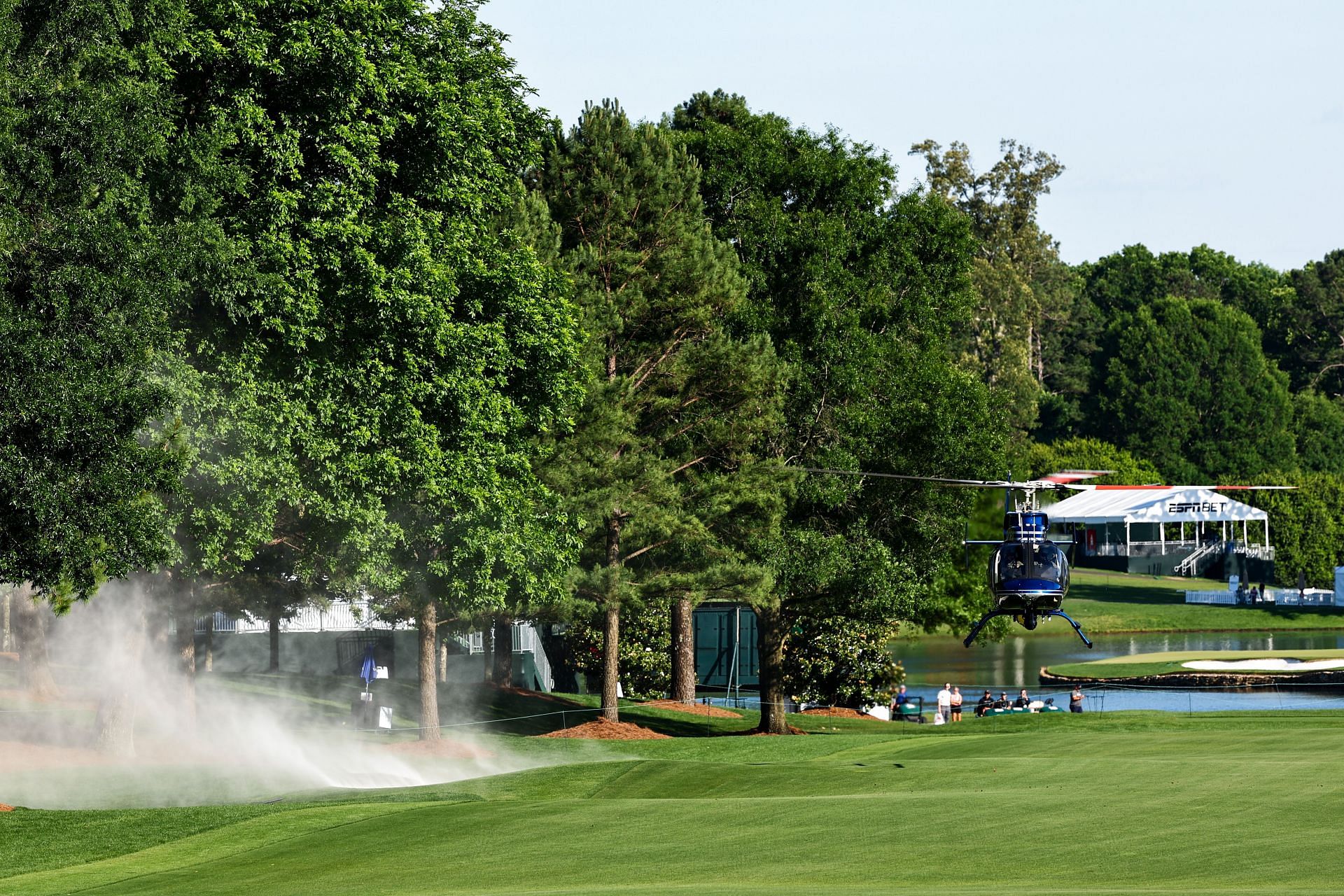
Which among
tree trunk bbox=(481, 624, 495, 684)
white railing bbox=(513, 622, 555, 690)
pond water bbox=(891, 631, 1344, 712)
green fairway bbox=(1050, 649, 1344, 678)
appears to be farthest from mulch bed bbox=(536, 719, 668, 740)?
green fairway bbox=(1050, 649, 1344, 678)

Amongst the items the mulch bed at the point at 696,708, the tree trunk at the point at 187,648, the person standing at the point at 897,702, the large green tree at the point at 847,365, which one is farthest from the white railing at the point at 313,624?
the large green tree at the point at 847,365

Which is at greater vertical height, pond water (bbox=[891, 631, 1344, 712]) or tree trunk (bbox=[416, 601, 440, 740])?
tree trunk (bbox=[416, 601, 440, 740])

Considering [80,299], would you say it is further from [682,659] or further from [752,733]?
[682,659]

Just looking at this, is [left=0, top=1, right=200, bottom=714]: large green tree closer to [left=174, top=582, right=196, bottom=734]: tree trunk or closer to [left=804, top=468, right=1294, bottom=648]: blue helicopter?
[left=804, top=468, right=1294, bottom=648]: blue helicopter

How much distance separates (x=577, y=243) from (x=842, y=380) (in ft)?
23.8

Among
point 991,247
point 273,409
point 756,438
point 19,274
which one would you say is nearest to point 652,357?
point 756,438

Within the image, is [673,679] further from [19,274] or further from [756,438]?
[19,274]

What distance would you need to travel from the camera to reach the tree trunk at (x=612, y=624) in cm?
3500

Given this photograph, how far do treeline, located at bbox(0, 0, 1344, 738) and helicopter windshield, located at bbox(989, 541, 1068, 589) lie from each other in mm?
8634

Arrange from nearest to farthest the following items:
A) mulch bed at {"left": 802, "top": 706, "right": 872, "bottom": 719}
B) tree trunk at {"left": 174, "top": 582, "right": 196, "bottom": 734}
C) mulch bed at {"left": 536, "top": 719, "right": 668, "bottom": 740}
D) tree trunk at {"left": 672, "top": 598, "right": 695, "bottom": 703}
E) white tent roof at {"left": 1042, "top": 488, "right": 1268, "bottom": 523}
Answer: tree trunk at {"left": 174, "top": 582, "right": 196, "bottom": 734} → mulch bed at {"left": 536, "top": 719, "right": 668, "bottom": 740} → tree trunk at {"left": 672, "top": 598, "right": 695, "bottom": 703} → mulch bed at {"left": 802, "top": 706, "right": 872, "bottom": 719} → white tent roof at {"left": 1042, "top": 488, "right": 1268, "bottom": 523}

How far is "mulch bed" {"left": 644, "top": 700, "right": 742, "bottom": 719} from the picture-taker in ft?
143

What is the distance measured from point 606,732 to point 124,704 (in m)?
11.2

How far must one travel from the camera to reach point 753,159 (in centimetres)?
3931

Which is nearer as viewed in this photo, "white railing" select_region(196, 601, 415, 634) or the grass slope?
"white railing" select_region(196, 601, 415, 634)
